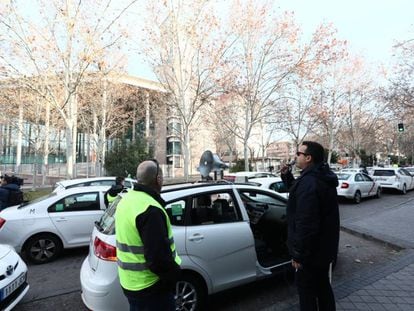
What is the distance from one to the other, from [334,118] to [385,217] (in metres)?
25.0

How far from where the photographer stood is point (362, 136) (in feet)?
132

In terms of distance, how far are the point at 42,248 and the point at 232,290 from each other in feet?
13.7

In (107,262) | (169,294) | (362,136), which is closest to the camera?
(169,294)

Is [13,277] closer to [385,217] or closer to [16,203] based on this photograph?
[16,203]

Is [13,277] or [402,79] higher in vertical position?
[402,79]

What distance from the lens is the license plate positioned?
3.55m

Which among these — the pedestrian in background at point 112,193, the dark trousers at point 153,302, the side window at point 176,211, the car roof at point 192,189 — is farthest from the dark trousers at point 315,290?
the pedestrian in background at point 112,193

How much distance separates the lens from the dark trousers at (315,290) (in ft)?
9.15

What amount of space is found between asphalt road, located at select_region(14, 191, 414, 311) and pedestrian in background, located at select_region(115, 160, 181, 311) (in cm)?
210

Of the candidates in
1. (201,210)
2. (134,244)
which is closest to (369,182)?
(201,210)

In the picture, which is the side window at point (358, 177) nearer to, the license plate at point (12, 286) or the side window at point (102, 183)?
the side window at point (102, 183)

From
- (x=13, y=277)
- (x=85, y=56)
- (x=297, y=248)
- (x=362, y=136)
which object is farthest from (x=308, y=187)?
(x=362, y=136)

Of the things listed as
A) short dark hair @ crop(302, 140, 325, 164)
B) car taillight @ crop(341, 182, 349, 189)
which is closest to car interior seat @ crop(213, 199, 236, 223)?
short dark hair @ crop(302, 140, 325, 164)

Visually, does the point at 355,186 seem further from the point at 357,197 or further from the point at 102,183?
the point at 102,183
